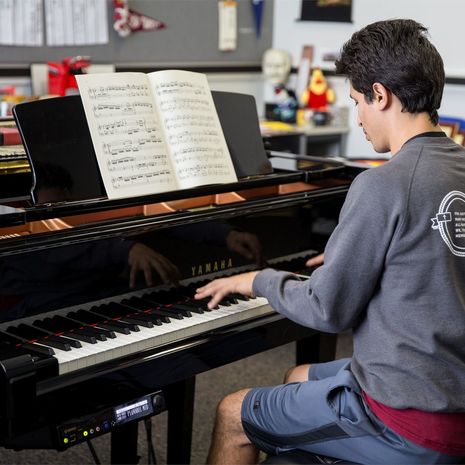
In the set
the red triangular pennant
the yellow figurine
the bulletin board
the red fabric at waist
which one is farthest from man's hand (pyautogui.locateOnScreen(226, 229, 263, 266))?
the yellow figurine

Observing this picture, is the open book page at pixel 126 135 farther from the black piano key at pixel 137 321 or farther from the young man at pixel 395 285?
the young man at pixel 395 285

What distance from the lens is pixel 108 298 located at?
1.92 meters

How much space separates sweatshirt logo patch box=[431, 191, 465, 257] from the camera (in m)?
1.53

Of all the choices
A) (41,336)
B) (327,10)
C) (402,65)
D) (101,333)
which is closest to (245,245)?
(101,333)

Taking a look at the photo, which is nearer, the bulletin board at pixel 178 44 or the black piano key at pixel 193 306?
the black piano key at pixel 193 306

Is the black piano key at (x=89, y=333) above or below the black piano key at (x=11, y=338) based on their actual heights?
below

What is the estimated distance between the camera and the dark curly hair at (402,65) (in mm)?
1604

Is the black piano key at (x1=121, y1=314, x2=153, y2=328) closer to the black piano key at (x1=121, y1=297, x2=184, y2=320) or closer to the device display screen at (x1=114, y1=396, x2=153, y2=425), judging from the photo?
the black piano key at (x1=121, y1=297, x2=184, y2=320)

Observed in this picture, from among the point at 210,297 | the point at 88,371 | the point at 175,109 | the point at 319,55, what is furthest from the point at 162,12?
the point at 88,371

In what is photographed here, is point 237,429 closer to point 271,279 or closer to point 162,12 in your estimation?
point 271,279

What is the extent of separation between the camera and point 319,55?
5.15 m

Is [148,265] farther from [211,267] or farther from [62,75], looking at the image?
[62,75]

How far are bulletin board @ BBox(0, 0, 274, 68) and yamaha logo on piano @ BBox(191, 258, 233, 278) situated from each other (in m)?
2.56

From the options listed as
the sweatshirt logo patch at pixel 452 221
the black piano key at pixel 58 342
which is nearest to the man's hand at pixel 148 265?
the black piano key at pixel 58 342
